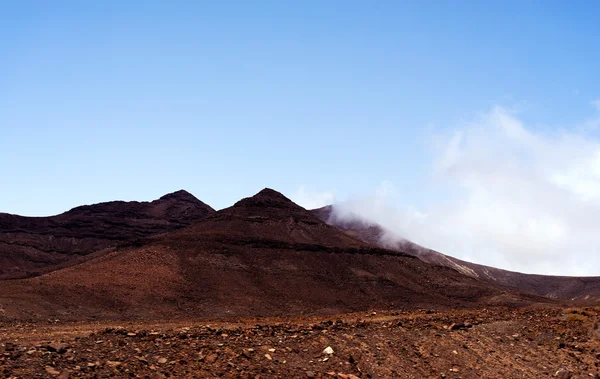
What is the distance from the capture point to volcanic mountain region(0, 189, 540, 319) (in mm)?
53875

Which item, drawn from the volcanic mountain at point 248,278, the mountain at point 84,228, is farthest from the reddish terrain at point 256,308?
the mountain at point 84,228

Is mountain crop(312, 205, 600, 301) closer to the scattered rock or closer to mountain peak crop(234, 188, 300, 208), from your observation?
mountain peak crop(234, 188, 300, 208)

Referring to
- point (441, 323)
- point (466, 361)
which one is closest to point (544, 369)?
point (466, 361)

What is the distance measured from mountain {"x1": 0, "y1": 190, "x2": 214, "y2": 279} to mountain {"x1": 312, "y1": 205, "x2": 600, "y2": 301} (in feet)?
123

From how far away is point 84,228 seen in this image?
134125 mm

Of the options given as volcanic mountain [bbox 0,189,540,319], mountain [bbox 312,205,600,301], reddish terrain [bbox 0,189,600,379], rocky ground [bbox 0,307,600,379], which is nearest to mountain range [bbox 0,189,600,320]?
volcanic mountain [bbox 0,189,540,319]

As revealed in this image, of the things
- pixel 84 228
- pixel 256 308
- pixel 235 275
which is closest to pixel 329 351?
pixel 256 308

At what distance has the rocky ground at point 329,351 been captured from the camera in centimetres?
1373

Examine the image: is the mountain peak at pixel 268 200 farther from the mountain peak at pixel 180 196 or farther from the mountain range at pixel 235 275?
the mountain peak at pixel 180 196

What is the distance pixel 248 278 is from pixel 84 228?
7422cm

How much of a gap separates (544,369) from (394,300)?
176ft

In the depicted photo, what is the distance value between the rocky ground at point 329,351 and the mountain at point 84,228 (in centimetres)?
8711

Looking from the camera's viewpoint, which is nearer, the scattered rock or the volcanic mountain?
the scattered rock

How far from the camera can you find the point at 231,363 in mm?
14828
